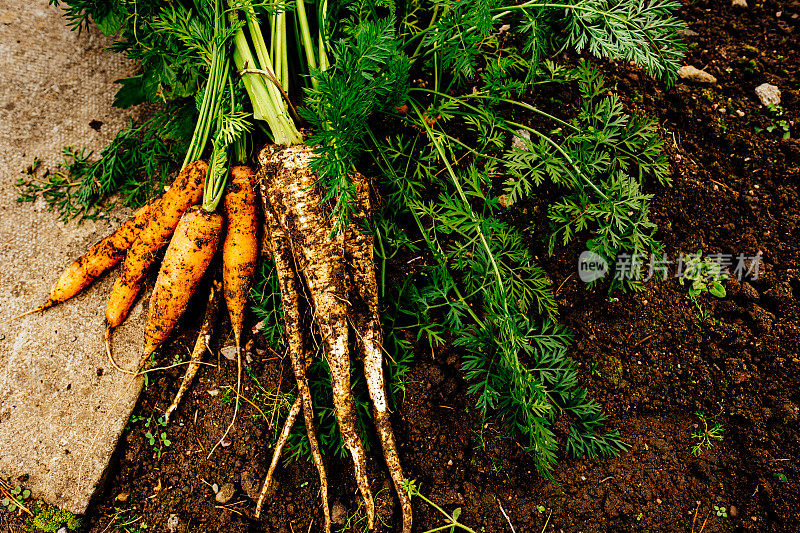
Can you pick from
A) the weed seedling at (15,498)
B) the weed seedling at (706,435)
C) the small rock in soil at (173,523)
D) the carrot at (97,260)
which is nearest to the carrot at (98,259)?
the carrot at (97,260)

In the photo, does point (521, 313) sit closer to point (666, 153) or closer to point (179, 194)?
point (666, 153)

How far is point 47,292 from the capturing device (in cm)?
203

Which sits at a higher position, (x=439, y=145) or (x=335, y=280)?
(x=439, y=145)

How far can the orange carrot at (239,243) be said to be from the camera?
1.92m

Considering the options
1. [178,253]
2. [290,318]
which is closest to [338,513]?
[290,318]

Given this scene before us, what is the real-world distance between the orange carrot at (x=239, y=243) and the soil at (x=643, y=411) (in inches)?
7.8

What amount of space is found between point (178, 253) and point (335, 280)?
710 millimetres

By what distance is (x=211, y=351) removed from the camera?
2025 millimetres

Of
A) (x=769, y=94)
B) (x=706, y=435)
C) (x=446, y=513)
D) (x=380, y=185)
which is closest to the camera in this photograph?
(x=446, y=513)

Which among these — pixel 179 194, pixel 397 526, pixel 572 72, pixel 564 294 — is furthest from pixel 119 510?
pixel 572 72

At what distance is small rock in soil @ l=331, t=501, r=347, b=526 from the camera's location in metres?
1.79

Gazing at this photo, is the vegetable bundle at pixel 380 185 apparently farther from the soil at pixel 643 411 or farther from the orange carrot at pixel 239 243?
the soil at pixel 643 411

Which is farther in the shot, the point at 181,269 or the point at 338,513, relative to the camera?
the point at 181,269

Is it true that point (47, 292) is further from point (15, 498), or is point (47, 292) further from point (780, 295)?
point (780, 295)
